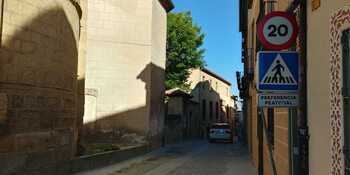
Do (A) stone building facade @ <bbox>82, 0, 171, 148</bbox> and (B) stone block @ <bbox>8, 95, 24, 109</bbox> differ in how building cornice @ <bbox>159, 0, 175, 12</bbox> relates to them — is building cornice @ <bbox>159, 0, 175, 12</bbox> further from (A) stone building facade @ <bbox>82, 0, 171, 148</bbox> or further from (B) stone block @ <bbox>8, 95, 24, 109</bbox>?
(B) stone block @ <bbox>8, 95, 24, 109</bbox>

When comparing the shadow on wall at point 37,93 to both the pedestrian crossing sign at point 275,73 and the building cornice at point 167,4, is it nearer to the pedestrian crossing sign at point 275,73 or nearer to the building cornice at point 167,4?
the pedestrian crossing sign at point 275,73

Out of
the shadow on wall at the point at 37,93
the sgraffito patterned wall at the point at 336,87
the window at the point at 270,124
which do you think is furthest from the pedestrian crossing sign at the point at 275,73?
the shadow on wall at the point at 37,93

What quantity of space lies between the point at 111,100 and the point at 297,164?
64.8 ft

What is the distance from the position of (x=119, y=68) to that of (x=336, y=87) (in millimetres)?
21335

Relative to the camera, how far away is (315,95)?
5098 mm

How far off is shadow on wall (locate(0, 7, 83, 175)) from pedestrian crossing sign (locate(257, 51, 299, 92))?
19.9 feet

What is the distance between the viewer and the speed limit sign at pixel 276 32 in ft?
17.7

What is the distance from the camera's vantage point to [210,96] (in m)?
57.6

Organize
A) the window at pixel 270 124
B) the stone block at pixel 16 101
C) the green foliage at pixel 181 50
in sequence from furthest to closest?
the green foliage at pixel 181 50 < the window at pixel 270 124 < the stone block at pixel 16 101

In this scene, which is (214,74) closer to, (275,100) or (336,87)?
(275,100)

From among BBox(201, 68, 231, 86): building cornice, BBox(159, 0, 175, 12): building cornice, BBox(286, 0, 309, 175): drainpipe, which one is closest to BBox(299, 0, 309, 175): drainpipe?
BBox(286, 0, 309, 175): drainpipe

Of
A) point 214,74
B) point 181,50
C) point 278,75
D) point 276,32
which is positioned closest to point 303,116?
point 278,75

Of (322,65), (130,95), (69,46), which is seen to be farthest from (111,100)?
(322,65)

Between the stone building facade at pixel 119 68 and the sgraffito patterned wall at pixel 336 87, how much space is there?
20554 mm
